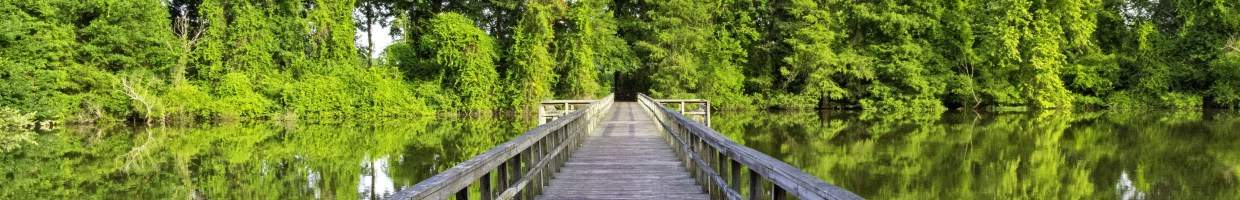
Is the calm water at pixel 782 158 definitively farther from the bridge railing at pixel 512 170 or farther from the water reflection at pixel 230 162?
the bridge railing at pixel 512 170

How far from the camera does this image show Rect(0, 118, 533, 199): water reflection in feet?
47.4

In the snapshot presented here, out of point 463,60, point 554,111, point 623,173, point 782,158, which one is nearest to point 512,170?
point 623,173

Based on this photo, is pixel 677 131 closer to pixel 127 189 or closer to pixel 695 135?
pixel 695 135

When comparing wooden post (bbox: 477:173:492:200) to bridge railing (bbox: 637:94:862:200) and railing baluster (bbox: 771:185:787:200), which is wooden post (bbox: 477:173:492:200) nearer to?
bridge railing (bbox: 637:94:862:200)

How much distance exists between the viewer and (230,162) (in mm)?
18859

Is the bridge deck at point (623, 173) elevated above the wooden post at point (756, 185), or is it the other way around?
the wooden post at point (756, 185)

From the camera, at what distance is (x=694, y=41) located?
152 feet

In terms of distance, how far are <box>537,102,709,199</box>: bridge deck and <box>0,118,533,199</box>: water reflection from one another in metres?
3.78

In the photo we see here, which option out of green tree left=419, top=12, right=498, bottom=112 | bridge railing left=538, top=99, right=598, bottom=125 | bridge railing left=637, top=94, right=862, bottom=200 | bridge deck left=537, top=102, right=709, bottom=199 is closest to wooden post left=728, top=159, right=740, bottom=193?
bridge railing left=637, top=94, right=862, bottom=200

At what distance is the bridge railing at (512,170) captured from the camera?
14.6 feet

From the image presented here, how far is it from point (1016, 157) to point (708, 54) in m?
28.8

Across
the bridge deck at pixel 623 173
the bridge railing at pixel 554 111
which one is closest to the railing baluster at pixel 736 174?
the bridge deck at pixel 623 173

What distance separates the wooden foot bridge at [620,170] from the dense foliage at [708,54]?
28493 millimetres

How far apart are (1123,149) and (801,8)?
2598 centimetres
